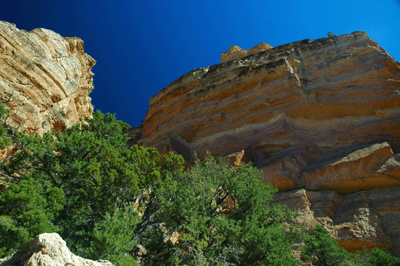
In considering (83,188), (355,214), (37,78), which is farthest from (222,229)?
(37,78)

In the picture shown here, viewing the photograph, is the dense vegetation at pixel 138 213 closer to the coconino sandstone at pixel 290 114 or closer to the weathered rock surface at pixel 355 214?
the weathered rock surface at pixel 355 214

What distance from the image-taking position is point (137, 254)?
15617 mm

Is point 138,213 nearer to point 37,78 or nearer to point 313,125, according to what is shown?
point 37,78

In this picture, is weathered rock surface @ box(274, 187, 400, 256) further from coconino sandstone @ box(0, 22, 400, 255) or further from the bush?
the bush

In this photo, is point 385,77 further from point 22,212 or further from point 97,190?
point 22,212

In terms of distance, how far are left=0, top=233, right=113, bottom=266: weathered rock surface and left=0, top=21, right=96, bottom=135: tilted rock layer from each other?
16374 mm

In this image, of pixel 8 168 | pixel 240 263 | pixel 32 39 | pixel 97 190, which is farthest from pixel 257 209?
pixel 32 39

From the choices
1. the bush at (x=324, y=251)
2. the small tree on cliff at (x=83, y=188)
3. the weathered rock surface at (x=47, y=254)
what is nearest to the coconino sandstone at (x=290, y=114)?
the bush at (x=324, y=251)

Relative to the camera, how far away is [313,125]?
2938 centimetres

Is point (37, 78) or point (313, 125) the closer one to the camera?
point (37, 78)

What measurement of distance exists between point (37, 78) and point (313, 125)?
27427 mm

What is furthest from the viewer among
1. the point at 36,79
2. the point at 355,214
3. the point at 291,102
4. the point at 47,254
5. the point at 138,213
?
the point at 291,102

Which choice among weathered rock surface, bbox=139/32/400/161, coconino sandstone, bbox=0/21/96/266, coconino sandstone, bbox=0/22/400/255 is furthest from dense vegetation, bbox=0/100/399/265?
weathered rock surface, bbox=139/32/400/161

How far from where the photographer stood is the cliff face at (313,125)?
824 inches
